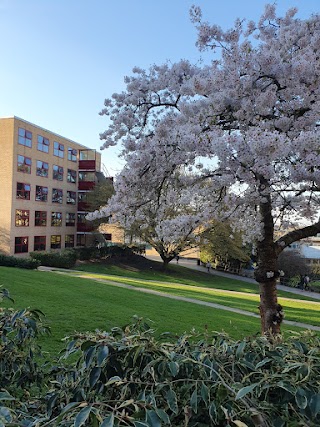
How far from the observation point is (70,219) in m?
37.3

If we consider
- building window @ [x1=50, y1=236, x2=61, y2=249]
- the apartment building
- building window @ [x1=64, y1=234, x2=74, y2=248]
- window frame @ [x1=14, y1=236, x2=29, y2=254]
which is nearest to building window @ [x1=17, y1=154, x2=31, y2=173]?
the apartment building

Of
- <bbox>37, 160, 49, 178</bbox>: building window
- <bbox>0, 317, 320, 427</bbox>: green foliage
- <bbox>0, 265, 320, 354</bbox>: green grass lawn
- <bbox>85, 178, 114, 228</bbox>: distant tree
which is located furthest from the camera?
<bbox>85, 178, 114, 228</bbox>: distant tree

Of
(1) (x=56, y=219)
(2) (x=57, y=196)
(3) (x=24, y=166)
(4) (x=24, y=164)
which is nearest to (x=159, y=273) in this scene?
(1) (x=56, y=219)

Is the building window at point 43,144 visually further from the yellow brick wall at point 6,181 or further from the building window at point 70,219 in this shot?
the building window at point 70,219

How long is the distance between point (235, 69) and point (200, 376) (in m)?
4.96

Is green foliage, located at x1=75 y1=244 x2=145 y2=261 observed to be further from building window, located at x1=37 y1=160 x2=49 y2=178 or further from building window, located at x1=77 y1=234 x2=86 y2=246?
building window, located at x1=37 y1=160 x2=49 y2=178

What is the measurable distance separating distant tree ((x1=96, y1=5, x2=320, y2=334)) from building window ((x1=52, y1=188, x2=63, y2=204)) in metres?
29.1

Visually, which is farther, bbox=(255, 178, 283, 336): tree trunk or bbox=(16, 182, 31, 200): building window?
bbox=(16, 182, 31, 200): building window

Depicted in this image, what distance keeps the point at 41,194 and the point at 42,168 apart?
92.0 inches

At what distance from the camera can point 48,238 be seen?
33.8m

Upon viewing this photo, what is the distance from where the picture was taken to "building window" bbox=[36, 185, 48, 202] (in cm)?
3206

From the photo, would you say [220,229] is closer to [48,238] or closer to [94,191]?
[94,191]

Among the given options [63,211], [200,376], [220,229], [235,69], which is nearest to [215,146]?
[235,69]

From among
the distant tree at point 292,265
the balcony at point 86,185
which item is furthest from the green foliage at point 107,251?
the distant tree at point 292,265
